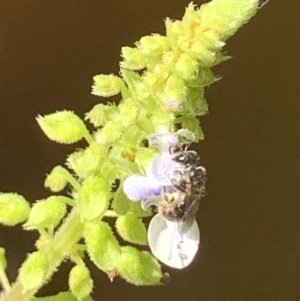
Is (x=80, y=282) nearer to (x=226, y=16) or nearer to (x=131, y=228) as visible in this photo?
(x=131, y=228)

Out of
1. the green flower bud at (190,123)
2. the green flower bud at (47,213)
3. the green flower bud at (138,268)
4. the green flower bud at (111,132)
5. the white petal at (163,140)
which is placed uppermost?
the green flower bud at (111,132)

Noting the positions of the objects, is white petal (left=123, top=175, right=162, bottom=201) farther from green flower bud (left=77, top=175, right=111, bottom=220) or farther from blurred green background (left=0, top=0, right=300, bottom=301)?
blurred green background (left=0, top=0, right=300, bottom=301)

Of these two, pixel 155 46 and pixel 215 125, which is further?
pixel 215 125

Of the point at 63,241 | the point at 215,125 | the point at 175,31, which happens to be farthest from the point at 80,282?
the point at 215,125

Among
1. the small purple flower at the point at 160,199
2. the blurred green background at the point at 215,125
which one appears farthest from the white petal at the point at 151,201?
the blurred green background at the point at 215,125

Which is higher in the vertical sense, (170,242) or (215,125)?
(215,125)

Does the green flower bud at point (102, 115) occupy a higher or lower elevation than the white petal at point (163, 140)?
higher

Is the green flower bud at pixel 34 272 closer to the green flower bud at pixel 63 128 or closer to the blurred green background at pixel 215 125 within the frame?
the green flower bud at pixel 63 128
